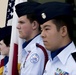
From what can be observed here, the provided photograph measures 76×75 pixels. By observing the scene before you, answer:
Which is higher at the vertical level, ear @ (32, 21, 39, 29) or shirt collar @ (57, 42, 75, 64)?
ear @ (32, 21, 39, 29)

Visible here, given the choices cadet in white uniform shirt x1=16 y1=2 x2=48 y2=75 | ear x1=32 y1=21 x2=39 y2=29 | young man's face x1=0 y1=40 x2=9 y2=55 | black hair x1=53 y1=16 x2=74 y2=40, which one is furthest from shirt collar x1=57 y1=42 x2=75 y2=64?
young man's face x1=0 y1=40 x2=9 y2=55

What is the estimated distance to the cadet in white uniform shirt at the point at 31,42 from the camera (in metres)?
2.63

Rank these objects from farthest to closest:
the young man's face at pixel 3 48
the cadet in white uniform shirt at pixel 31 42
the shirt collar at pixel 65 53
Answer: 1. the young man's face at pixel 3 48
2. the cadet in white uniform shirt at pixel 31 42
3. the shirt collar at pixel 65 53

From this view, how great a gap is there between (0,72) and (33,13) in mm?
972

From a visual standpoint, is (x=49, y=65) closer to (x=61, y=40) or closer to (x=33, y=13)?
(x=61, y=40)


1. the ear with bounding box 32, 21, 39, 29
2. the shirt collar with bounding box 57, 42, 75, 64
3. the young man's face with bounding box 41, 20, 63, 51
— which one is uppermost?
the ear with bounding box 32, 21, 39, 29

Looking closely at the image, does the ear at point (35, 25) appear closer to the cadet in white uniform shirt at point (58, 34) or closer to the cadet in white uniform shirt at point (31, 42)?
the cadet in white uniform shirt at point (31, 42)

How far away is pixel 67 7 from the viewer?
2350 mm

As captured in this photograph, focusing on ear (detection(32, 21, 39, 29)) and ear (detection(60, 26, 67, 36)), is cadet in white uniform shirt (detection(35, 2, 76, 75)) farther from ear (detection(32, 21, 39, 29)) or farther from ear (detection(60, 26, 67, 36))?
ear (detection(32, 21, 39, 29))

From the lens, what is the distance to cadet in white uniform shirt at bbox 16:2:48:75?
8.62ft

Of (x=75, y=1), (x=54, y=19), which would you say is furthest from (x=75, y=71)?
(x=75, y=1)

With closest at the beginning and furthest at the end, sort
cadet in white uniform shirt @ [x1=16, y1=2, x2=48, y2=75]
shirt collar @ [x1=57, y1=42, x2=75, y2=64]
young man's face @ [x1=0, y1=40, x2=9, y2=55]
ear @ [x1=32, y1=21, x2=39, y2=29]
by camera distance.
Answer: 1. shirt collar @ [x1=57, y1=42, x2=75, y2=64]
2. cadet in white uniform shirt @ [x1=16, y1=2, x2=48, y2=75]
3. ear @ [x1=32, y1=21, x2=39, y2=29]
4. young man's face @ [x1=0, y1=40, x2=9, y2=55]

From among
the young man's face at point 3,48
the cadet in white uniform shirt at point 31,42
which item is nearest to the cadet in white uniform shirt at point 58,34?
the cadet in white uniform shirt at point 31,42

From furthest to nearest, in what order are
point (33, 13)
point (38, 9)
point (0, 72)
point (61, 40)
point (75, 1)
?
point (75, 1)
point (0, 72)
point (33, 13)
point (38, 9)
point (61, 40)
